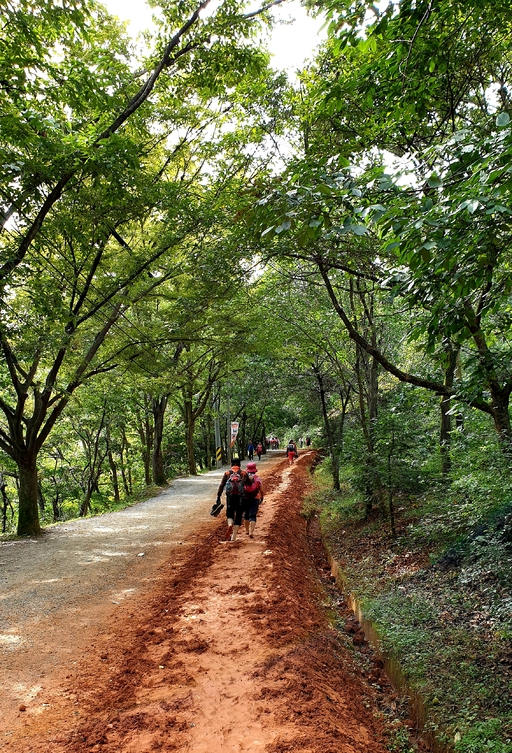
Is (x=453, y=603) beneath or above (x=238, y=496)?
beneath

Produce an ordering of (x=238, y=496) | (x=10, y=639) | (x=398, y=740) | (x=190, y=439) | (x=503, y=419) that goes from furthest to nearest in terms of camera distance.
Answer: (x=190, y=439) → (x=238, y=496) → (x=503, y=419) → (x=10, y=639) → (x=398, y=740)

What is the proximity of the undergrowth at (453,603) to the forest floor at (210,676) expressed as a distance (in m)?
0.50

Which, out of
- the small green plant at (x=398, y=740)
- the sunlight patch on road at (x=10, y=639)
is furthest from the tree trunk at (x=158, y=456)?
the small green plant at (x=398, y=740)

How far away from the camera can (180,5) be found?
7727mm

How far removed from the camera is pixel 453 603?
Result: 5625 mm

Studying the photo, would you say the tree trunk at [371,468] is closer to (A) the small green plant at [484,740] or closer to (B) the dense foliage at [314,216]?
(B) the dense foliage at [314,216]

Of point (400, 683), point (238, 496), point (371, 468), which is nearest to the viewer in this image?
point (400, 683)

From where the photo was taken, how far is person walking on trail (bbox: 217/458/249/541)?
31.0 ft

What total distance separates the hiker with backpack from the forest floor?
1.83m

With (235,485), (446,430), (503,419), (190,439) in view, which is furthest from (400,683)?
(190,439)

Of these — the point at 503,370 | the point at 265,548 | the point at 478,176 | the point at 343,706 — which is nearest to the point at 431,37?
the point at 478,176

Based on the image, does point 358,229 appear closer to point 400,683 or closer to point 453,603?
point 400,683

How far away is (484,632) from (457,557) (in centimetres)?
190

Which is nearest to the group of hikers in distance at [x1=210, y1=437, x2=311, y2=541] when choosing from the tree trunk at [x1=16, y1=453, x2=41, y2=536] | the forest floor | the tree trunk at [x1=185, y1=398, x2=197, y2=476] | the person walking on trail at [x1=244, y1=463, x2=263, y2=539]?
the person walking on trail at [x1=244, y1=463, x2=263, y2=539]
